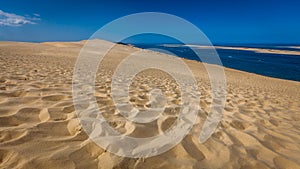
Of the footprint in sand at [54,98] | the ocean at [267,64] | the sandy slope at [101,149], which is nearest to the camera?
the sandy slope at [101,149]

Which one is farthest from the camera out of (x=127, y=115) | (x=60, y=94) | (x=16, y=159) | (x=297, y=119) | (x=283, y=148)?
(x=297, y=119)

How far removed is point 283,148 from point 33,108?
342cm

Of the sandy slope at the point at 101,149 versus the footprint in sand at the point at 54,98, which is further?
the footprint in sand at the point at 54,98

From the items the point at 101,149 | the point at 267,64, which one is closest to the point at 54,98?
the point at 101,149

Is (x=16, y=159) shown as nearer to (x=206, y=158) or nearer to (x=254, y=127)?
(x=206, y=158)

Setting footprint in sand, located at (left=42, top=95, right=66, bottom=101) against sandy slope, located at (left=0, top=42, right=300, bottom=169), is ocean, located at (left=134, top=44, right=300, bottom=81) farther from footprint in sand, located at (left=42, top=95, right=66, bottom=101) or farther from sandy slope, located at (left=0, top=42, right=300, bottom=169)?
sandy slope, located at (left=0, top=42, right=300, bottom=169)

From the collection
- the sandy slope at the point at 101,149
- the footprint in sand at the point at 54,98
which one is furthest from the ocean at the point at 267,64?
the sandy slope at the point at 101,149

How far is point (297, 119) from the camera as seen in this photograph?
417 cm

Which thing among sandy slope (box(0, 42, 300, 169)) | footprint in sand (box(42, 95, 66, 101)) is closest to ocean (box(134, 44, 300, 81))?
footprint in sand (box(42, 95, 66, 101))

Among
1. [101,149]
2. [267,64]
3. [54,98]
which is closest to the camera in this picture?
[101,149]

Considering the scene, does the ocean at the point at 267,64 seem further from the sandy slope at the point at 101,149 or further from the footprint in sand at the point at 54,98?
the sandy slope at the point at 101,149

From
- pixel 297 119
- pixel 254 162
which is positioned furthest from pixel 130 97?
pixel 297 119

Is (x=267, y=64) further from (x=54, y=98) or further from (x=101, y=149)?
(x=101, y=149)

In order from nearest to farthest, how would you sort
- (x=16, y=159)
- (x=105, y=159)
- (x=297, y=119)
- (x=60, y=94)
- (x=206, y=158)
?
(x=16, y=159) < (x=105, y=159) < (x=206, y=158) < (x=60, y=94) < (x=297, y=119)
